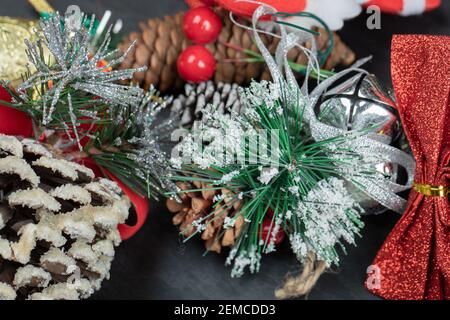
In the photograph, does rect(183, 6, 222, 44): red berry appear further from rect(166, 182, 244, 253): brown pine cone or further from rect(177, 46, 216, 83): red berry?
rect(166, 182, 244, 253): brown pine cone

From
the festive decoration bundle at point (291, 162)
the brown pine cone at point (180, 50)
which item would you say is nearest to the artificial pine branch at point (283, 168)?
the festive decoration bundle at point (291, 162)

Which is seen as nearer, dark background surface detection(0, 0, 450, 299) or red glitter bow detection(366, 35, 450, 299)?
red glitter bow detection(366, 35, 450, 299)

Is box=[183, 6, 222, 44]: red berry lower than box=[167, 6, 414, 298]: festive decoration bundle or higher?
higher

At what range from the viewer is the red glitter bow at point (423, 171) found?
52cm

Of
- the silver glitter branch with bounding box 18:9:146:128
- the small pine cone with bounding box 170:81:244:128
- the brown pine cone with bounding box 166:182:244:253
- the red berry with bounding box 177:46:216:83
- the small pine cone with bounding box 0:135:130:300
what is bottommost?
the brown pine cone with bounding box 166:182:244:253

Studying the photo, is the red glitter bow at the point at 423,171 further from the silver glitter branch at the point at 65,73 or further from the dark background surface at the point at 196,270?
the silver glitter branch at the point at 65,73

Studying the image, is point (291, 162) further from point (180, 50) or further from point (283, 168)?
point (180, 50)

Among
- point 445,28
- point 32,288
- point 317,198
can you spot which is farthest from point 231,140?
point 445,28

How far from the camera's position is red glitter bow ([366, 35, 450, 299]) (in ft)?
1.71

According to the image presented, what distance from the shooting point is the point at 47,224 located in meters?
0.45

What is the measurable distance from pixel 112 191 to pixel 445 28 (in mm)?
422

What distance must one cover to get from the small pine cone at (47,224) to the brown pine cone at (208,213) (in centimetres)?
10

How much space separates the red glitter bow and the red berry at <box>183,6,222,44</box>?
0.19 m

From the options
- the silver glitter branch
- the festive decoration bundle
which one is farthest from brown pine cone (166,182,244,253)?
the silver glitter branch
